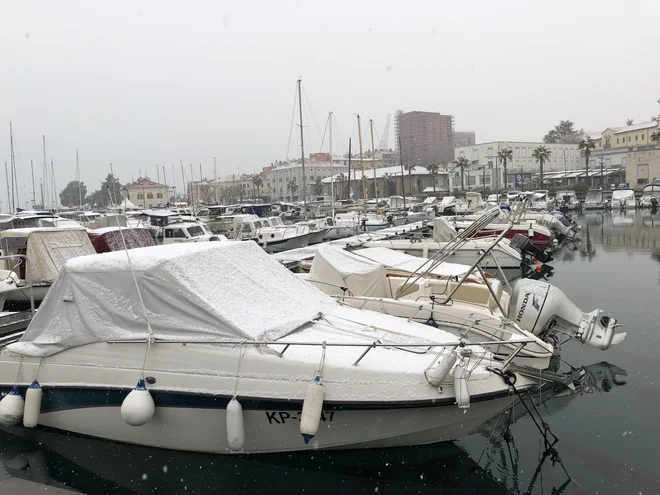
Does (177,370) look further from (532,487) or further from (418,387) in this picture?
(532,487)

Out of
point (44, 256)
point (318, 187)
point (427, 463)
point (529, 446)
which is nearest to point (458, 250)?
point (529, 446)

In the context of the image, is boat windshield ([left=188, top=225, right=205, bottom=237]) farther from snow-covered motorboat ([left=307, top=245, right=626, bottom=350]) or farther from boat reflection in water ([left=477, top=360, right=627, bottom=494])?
boat reflection in water ([left=477, top=360, right=627, bottom=494])

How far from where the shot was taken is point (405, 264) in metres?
12.9

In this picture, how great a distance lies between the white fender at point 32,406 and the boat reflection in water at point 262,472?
65cm

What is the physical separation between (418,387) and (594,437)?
3.57 meters

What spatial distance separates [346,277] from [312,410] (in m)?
5.61

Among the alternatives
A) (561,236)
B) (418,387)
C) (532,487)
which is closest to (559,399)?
(532,487)

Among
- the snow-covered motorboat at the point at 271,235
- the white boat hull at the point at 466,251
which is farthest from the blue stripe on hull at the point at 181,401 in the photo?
the snow-covered motorboat at the point at 271,235

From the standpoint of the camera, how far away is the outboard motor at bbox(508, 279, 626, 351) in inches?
365

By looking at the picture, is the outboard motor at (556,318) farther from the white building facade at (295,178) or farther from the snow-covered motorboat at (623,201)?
the white building facade at (295,178)

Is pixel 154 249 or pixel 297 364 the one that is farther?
pixel 154 249

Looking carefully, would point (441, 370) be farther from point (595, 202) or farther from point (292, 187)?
point (292, 187)

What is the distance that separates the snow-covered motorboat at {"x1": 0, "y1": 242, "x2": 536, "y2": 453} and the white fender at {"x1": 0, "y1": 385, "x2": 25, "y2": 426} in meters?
0.01

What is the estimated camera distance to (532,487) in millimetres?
5977
